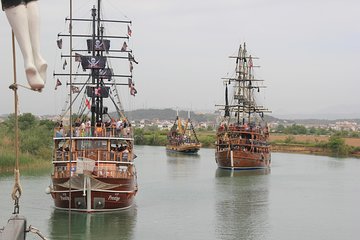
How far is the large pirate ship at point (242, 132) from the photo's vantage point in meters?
41.3

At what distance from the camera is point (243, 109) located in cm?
4556

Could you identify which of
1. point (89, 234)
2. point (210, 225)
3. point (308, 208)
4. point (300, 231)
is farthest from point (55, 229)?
point (308, 208)

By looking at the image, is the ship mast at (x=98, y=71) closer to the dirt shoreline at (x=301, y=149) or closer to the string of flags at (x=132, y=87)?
the string of flags at (x=132, y=87)

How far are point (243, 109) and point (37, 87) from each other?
143 ft

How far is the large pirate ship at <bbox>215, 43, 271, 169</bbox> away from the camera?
136ft

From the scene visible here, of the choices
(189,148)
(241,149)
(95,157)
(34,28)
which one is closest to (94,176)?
(95,157)

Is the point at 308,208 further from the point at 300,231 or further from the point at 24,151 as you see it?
the point at 24,151

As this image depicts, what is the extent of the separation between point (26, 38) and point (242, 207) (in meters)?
20.9

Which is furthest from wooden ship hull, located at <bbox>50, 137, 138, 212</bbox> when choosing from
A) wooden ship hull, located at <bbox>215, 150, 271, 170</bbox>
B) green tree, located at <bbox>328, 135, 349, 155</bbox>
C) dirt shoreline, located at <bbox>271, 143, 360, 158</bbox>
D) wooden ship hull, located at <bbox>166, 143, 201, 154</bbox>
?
green tree, located at <bbox>328, 135, 349, 155</bbox>

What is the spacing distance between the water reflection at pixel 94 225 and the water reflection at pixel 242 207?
2.56 metres

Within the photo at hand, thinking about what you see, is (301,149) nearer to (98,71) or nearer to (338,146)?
(338,146)

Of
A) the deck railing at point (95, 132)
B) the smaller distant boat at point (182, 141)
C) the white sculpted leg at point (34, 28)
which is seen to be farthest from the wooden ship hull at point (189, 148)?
the white sculpted leg at point (34, 28)

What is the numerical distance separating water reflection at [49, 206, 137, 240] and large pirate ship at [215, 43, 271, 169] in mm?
21875

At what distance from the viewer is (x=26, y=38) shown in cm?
229
